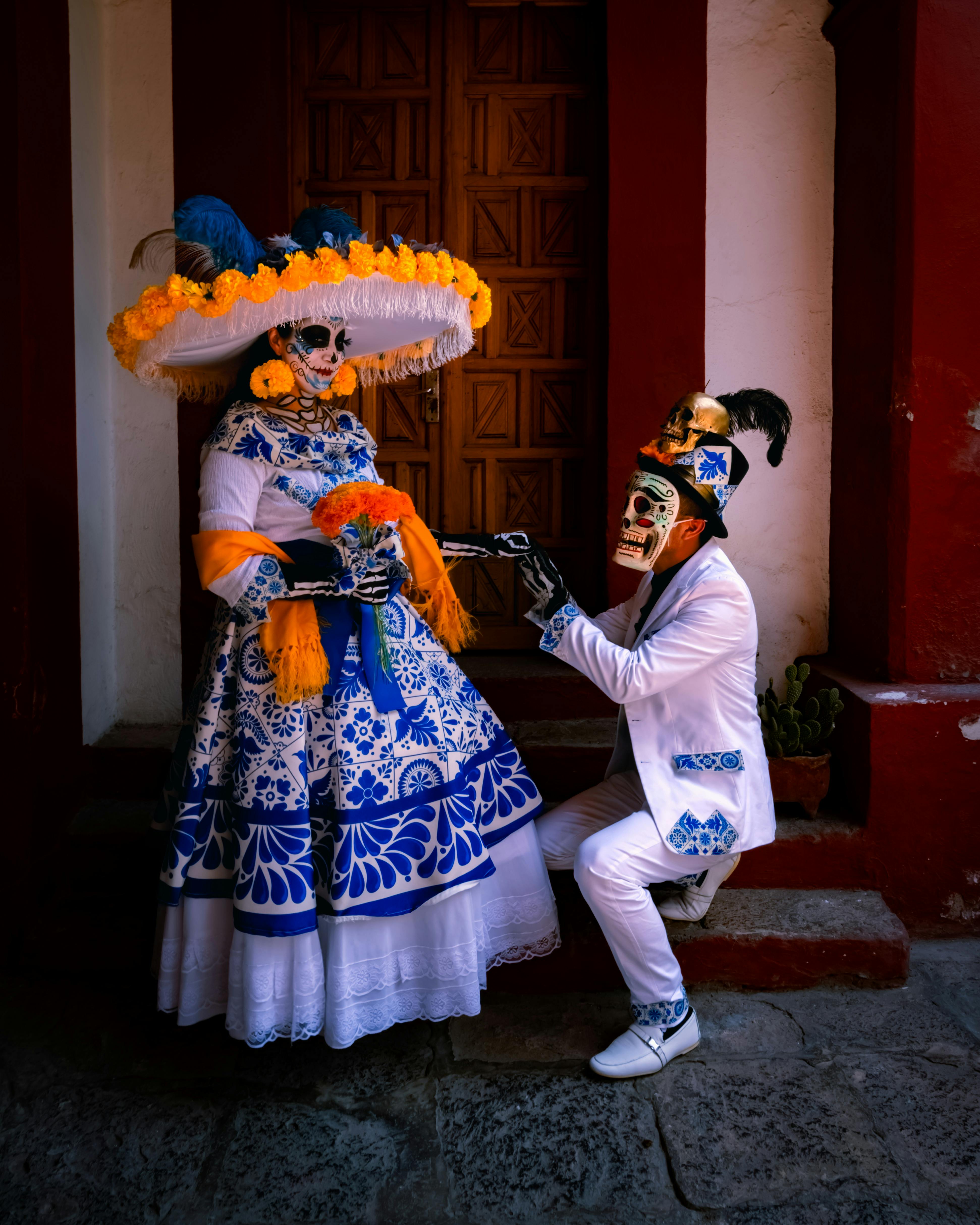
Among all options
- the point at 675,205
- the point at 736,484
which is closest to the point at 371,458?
the point at 736,484

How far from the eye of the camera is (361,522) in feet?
8.30

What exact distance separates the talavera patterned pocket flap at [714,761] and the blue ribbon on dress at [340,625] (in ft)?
2.73

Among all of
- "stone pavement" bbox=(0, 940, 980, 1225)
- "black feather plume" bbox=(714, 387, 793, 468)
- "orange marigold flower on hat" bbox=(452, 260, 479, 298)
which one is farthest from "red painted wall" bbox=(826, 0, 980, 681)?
"orange marigold flower on hat" bbox=(452, 260, 479, 298)

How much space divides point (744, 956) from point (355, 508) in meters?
1.93

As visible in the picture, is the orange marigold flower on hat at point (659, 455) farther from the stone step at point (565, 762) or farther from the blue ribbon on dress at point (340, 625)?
the stone step at point (565, 762)

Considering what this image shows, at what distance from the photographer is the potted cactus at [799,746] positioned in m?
3.49

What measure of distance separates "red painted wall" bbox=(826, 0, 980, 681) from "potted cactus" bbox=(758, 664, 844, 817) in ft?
1.17

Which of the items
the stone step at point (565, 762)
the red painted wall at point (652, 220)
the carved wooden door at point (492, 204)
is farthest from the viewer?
the carved wooden door at point (492, 204)

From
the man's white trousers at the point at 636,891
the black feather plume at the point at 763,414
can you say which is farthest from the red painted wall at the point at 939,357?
the man's white trousers at the point at 636,891

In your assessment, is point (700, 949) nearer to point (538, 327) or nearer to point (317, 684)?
point (317, 684)

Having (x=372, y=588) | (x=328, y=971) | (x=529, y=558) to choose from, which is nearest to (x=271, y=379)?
(x=372, y=588)

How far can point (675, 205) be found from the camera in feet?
12.6

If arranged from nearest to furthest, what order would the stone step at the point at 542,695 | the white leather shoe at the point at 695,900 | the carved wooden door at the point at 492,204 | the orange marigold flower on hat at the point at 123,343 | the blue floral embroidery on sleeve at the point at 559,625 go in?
the orange marigold flower on hat at the point at 123,343 → the blue floral embroidery on sleeve at the point at 559,625 → the white leather shoe at the point at 695,900 → the stone step at the point at 542,695 → the carved wooden door at the point at 492,204

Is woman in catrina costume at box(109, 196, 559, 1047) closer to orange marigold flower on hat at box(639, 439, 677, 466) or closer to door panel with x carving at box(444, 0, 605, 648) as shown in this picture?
orange marigold flower on hat at box(639, 439, 677, 466)
